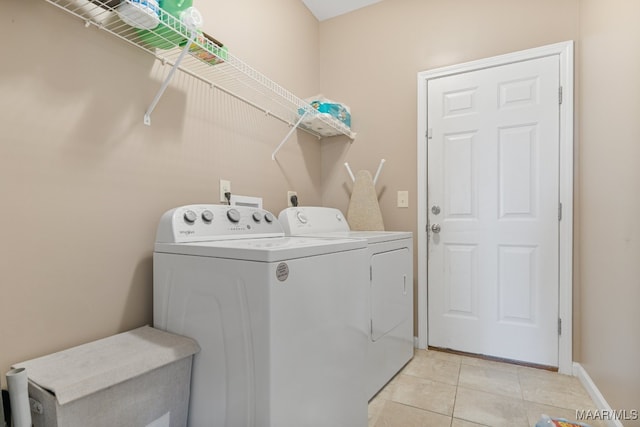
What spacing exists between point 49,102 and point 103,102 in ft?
0.56

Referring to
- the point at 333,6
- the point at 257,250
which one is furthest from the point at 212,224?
the point at 333,6

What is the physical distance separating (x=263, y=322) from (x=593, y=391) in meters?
1.79

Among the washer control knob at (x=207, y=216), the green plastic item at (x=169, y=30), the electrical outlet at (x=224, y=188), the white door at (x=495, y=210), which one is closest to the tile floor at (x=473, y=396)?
the white door at (x=495, y=210)

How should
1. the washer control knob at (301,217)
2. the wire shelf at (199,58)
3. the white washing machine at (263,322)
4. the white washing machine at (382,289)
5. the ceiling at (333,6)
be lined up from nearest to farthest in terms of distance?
1. the white washing machine at (263,322)
2. the wire shelf at (199,58)
3. the white washing machine at (382,289)
4. the washer control knob at (301,217)
5. the ceiling at (333,6)

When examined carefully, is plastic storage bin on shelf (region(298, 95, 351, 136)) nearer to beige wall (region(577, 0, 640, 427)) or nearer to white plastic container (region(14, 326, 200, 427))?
beige wall (region(577, 0, 640, 427))

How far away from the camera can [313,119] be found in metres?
2.21

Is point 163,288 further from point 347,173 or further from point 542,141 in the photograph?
point 542,141

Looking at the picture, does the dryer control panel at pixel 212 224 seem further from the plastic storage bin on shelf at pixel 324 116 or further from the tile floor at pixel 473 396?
the tile floor at pixel 473 396

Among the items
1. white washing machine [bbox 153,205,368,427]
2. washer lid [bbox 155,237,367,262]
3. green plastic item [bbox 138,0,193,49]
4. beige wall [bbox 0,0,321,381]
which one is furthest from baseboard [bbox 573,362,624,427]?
green plastic item [bbox 138,0,193,49]

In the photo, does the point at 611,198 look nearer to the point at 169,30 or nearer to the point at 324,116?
the point at 324,116

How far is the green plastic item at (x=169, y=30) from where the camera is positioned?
1.16 meters

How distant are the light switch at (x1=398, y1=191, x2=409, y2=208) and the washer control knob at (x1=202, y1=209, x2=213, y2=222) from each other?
58.5 inches

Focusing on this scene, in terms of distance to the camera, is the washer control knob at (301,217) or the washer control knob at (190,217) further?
the washer control knob at (301,217)

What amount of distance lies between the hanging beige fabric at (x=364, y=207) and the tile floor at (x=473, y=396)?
3.15 feet
